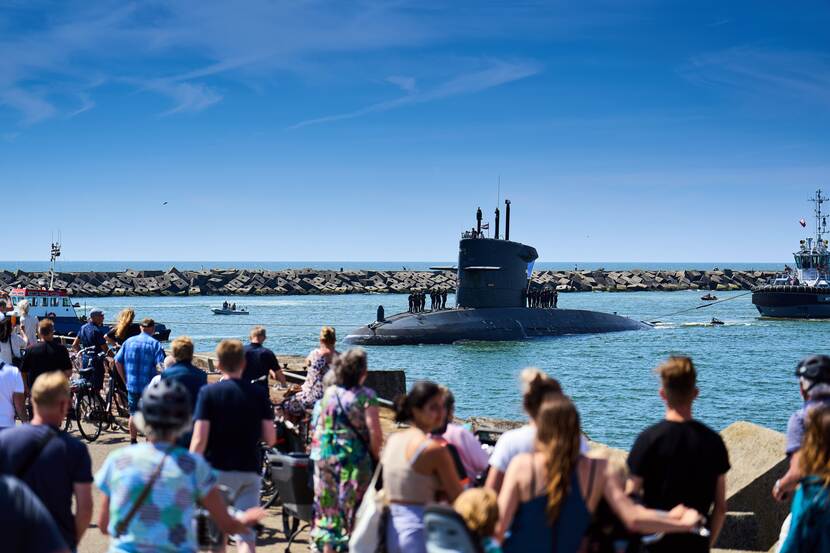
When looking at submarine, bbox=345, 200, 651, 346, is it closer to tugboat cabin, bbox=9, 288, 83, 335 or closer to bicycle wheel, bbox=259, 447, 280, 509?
tugboat cabin, bbox=9, 288, 83, 335

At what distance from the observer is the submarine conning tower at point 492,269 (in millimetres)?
43906

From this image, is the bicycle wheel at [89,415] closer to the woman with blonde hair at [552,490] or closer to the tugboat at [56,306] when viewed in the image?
the woman with blonde hair at [552,490]

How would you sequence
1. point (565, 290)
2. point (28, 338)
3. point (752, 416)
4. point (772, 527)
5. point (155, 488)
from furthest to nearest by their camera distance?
1. point (565, 290)
2. point (752, 416)
3. point (28, 338)
4. point (772, 527)
5. point (155, 488)

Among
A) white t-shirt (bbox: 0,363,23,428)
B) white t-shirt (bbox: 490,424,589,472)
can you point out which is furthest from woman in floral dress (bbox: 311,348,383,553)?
white t-shirt (bbox: 0,363,23,428)

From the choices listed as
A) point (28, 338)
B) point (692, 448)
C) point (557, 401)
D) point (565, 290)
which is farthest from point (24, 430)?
point (565, 290)

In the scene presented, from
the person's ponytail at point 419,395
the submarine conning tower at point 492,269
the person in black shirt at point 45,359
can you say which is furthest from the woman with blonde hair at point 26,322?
the submarine conning tower at point 492,269

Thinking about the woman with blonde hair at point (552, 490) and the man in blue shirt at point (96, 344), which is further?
the man in blue shirt at point (96, 344)

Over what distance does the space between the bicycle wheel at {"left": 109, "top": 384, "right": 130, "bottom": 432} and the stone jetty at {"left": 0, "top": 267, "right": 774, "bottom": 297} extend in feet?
277

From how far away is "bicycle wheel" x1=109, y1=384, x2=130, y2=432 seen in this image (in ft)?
42.1

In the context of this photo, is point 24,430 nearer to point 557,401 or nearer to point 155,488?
point 155,488

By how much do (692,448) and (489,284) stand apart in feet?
135

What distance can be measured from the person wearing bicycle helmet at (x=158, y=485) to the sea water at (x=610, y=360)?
8950 mm

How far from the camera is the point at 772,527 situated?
8.59 m

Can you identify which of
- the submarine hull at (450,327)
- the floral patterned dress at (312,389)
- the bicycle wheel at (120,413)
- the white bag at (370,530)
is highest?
the floral patterned dress at (312,389)
